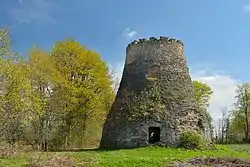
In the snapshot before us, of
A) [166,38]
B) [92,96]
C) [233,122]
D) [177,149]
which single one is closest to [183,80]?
[166,38]

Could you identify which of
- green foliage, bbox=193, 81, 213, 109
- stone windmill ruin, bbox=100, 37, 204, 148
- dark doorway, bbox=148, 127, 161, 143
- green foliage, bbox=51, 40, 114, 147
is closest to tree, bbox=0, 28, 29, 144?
stone windmill ruin, bbox=100, 37, 204, 148

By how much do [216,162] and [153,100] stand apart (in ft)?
29.6

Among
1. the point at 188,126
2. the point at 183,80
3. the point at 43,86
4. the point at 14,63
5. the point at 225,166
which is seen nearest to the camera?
the point at 225,166

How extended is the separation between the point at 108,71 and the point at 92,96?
5047mm

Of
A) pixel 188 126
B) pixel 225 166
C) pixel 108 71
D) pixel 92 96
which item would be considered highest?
pixel 108 71

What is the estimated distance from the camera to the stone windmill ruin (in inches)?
1048

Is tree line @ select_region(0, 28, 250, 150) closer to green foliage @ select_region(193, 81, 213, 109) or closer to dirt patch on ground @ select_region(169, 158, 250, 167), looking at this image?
dirt patch on ground @ select_region(169, 158, 250, 167)

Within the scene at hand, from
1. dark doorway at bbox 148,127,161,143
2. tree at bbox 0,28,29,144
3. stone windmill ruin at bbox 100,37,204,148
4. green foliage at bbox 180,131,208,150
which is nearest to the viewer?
tree at bbox 0,28,29,144

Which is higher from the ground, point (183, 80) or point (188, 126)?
point (183, 80)

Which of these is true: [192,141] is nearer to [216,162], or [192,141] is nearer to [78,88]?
[216,162]

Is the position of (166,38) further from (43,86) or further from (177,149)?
(43,86)

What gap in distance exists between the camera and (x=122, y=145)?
2650cm

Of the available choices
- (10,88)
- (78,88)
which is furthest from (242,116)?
(10,88)

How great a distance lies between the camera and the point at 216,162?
1941cm
